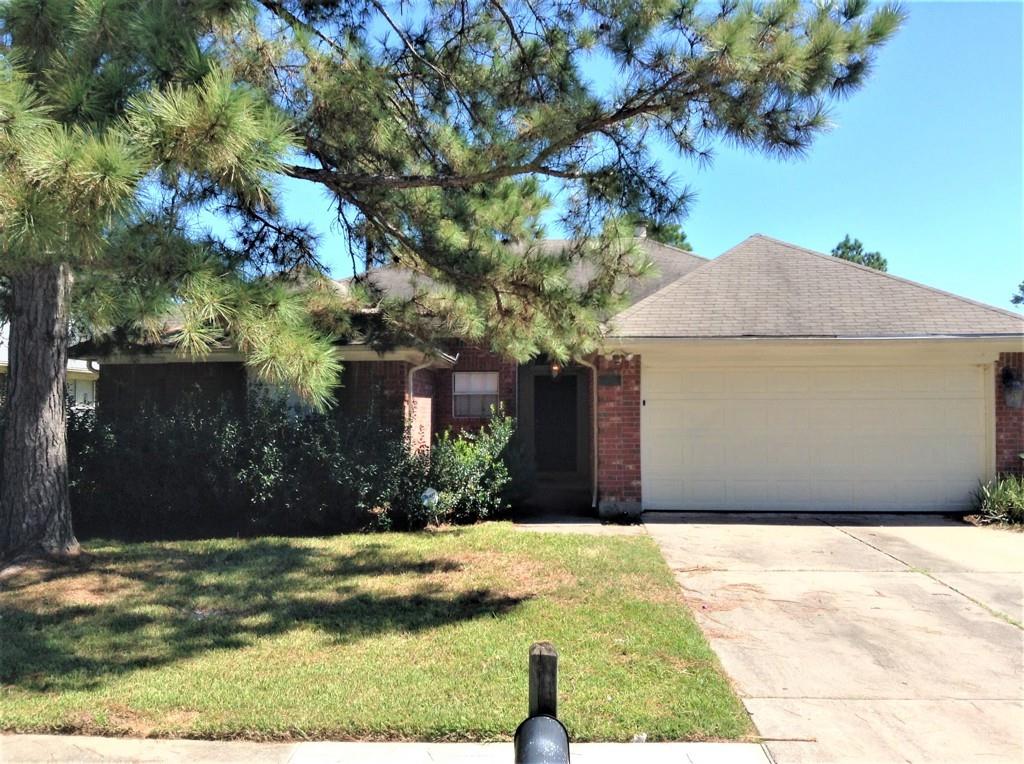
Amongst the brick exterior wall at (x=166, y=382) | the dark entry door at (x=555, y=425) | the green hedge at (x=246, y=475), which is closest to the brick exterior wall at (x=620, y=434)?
the green hedge at (x=246, y=475)

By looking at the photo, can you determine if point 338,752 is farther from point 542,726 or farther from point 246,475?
point 246,475

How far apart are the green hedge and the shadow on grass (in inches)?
50.6

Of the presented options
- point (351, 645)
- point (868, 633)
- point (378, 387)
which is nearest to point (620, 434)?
point (378, 387)

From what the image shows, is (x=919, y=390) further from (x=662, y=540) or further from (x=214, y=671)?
(x=214, y=671)

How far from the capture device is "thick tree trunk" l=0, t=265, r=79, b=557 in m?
7.48

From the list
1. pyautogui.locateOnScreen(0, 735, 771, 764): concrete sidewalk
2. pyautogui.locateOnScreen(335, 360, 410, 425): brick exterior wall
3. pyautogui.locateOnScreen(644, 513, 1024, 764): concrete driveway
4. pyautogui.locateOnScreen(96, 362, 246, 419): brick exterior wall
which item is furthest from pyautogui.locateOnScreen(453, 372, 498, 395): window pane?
pyautogui.locateOnScreen(0, 735, 771, 764): concrete sidewalk

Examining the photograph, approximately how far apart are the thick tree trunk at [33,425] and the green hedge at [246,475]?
1939 millimetres

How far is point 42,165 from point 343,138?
420 cm

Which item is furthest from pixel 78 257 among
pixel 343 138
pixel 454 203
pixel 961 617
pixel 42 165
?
pixel 961 617

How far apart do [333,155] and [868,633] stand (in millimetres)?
6461

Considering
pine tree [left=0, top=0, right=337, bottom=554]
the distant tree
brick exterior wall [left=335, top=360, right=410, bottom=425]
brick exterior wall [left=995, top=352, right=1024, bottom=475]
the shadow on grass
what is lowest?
the shadow on grass

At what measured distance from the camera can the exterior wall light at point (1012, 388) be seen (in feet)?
35.0

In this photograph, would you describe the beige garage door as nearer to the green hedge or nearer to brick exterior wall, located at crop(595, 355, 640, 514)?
brick exterior wall, located at crop(595, 355, 640, 514)

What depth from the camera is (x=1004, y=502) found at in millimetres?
10281
